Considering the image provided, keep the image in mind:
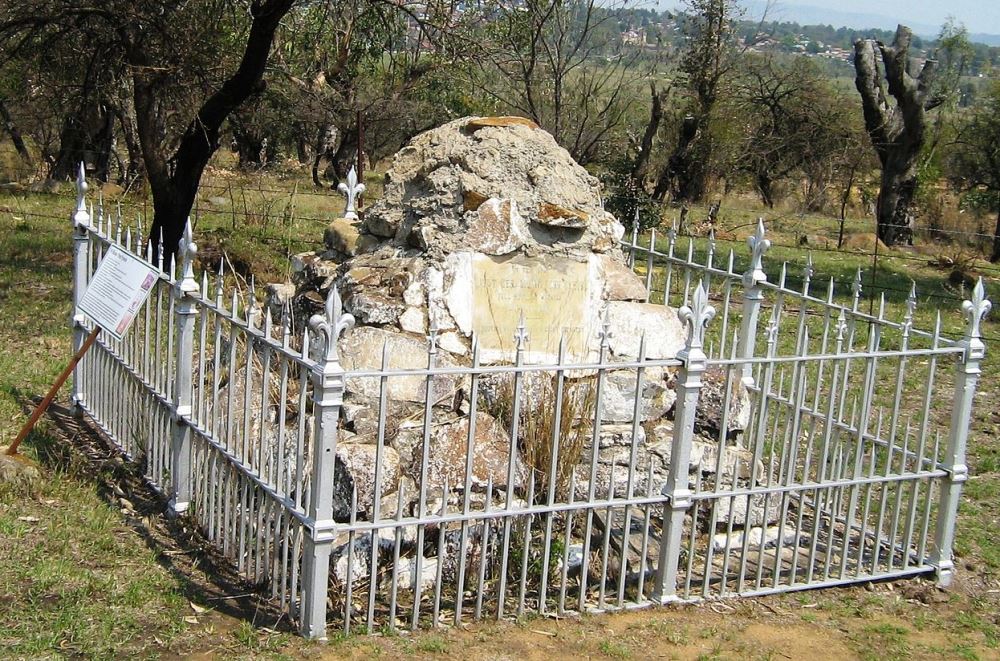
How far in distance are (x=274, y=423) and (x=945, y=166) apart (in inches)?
902

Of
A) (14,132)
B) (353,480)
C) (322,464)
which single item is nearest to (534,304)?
(353,480)

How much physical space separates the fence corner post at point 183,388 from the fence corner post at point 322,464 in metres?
1.45

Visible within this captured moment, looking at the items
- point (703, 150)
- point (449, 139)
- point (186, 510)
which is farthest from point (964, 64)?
point (186, 510)

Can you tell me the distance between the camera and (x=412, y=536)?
16.9 ft

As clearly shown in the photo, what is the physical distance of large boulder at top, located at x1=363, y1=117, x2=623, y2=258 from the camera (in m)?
6.34

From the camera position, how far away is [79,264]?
7.24m

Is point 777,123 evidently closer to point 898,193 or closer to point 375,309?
point 898,193

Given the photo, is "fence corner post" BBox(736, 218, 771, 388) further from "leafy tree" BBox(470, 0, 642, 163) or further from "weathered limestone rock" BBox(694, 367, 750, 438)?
"leafy tree" BBox(470, 0, 642, 163)

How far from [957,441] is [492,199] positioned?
2.80 m

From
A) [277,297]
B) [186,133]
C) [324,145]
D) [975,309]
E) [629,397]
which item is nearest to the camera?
[975,309]

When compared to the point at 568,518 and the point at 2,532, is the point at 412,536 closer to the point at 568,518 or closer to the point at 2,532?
the point at 568,518

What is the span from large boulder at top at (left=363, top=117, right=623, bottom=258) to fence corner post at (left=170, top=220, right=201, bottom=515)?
1.38 meters

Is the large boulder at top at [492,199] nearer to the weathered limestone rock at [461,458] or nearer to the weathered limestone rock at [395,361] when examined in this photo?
the weathered limestone rock at [395,361]

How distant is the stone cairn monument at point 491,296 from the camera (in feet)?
19.1
